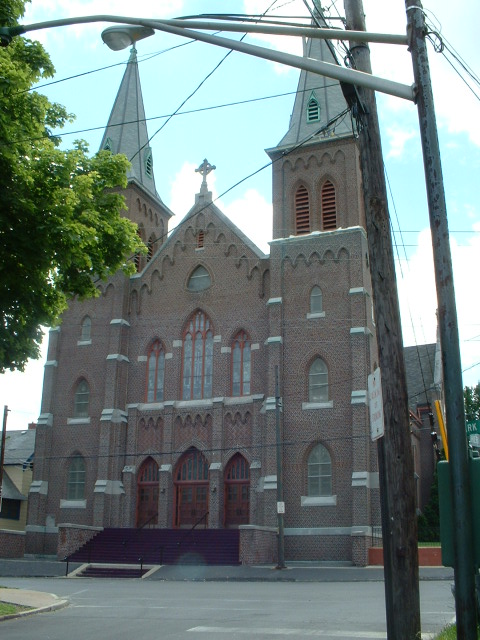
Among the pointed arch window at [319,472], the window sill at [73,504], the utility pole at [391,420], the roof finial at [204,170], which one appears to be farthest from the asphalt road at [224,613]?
the roof finial at [204,170]

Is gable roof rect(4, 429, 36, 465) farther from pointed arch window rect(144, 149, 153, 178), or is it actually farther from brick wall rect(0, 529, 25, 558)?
pointed arch window rect(144, 149, 153, 178)

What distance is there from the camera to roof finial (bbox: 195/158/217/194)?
3884 centimetres

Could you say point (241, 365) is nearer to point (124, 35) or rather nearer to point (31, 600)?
point (31, 600)

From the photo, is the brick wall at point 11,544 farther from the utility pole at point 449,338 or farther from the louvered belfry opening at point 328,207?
the utility pole at point 449,338

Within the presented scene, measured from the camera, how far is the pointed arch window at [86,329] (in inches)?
1507

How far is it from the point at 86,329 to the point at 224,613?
2491 cm

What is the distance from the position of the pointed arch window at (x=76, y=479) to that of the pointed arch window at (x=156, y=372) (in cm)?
443

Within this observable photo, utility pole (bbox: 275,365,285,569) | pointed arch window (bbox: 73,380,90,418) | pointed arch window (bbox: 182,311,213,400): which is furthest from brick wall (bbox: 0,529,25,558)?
→ utility pole (bbox: 275,365,285,569)

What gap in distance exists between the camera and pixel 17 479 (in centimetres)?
4819

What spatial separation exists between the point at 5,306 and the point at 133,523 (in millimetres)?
22173

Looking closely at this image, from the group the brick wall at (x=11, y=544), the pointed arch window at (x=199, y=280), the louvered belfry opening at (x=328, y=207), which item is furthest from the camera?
the pointed arch window at (x=199, y=280)

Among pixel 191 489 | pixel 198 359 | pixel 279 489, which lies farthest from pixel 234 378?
pixel 279 489

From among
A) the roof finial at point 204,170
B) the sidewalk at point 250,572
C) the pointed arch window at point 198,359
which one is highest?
the roof finial at point 204,170

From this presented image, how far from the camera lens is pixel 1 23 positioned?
1354 cm
